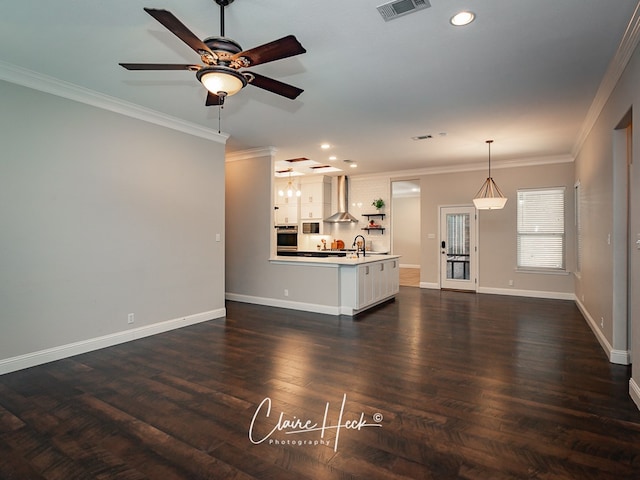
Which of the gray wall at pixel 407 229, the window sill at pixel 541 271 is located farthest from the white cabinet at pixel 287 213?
the window sill at pixel 541 271

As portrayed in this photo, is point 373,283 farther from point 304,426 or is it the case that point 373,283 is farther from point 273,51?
point 273,51

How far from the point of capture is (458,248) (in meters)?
8.36

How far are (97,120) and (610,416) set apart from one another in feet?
18.2

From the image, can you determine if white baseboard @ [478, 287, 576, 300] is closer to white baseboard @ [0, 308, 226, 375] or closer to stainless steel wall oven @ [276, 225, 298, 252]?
stainless steel wall oven @ [276, 225, 298, 252]

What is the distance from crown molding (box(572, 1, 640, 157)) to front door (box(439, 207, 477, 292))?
3.38 m

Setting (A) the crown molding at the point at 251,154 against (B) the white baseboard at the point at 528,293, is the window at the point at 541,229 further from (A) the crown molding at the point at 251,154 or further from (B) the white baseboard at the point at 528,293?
(A) the crown molding at the point at 251,154

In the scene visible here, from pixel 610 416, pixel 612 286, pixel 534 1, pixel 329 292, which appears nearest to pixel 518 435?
pixel 610 416

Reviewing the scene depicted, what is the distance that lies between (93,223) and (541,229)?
789 centimetres

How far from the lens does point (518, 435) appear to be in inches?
92.1

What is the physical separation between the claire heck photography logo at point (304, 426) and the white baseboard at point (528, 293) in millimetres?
6271

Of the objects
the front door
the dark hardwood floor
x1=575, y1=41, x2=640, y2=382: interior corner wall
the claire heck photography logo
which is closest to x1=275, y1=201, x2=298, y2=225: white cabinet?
the front door

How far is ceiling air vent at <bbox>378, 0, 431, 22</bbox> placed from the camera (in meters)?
2.41

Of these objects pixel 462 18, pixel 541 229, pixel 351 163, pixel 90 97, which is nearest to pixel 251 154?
pixel 351 163

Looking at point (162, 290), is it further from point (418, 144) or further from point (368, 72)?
point (418, 144)
